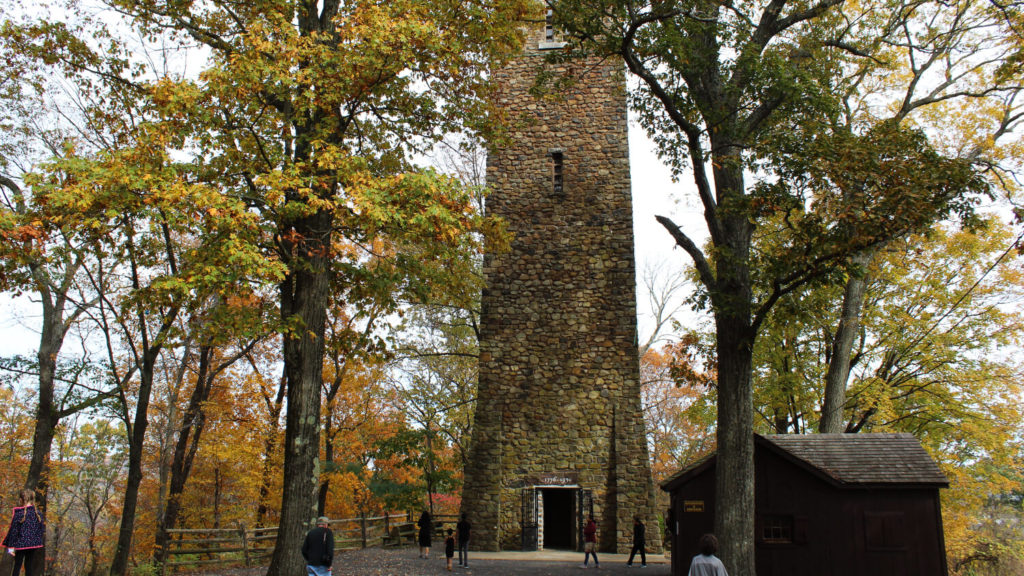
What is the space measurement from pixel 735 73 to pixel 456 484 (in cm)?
1455

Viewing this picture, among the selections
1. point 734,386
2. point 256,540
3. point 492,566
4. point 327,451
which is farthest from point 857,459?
point 327,451

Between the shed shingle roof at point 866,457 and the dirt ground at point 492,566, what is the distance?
11.7 feet

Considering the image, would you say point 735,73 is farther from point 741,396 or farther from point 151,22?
point 151,22

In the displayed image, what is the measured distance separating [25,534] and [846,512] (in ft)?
39.0

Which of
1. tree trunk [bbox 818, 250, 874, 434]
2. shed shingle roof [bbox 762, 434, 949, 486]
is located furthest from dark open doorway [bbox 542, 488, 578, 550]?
shed shingle roof [bbox 762, 434, 949, 486]

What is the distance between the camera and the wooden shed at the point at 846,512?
10391 millimetres

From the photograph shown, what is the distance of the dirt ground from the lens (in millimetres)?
12477

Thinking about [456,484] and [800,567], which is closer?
[800,567]

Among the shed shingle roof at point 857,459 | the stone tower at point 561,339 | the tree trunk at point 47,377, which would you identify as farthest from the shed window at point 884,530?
the tree trunk at point 47,377

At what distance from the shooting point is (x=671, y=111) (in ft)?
32.1

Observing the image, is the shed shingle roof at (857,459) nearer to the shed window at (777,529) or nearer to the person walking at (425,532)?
the shed window at (777,529)

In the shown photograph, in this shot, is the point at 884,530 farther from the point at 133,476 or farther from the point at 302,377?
the point at 133,476

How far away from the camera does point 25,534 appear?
7.96 meters

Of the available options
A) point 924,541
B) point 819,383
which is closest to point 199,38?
point 924,541
